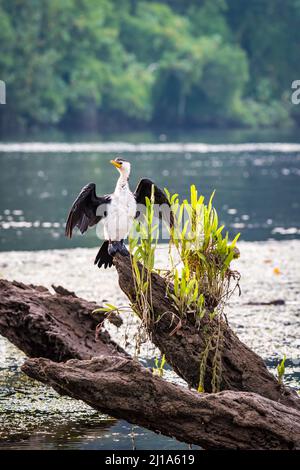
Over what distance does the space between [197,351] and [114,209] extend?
45.1 inches

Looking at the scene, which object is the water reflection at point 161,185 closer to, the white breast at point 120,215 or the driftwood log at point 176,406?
the white breast at point 120,215

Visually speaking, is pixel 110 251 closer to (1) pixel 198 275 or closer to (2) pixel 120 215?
(2) pixel 120 215

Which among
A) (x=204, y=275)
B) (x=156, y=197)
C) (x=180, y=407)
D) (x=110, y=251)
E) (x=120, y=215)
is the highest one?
(x=156, y=197)

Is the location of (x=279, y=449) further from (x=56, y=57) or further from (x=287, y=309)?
(x=56, y=57)

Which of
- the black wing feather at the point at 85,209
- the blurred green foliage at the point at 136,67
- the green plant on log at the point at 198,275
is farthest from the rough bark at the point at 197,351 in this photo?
the blurred green foliage at the point at 136,67

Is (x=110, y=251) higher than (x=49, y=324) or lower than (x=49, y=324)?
higher

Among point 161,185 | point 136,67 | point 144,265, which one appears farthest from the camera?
→ point 136,67

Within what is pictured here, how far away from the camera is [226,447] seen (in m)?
7.34

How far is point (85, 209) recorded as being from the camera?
8.43 m

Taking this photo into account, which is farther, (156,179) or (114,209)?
(156,179)

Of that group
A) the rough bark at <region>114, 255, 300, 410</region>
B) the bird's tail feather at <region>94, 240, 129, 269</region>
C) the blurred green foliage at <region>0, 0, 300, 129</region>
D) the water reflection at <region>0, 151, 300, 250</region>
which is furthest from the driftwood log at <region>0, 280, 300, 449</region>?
the blurred green foliage at <region>0, 0, 300, 129</region>

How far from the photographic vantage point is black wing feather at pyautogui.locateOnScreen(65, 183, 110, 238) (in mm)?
8312

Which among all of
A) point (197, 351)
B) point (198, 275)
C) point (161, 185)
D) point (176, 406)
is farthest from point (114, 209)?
point (161, 185)

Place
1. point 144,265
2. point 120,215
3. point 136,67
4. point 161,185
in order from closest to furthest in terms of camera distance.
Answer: point 144,265
point 120,215
point 161,185
point 136,67
